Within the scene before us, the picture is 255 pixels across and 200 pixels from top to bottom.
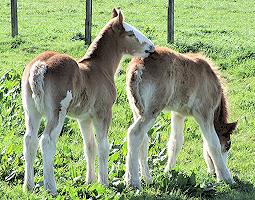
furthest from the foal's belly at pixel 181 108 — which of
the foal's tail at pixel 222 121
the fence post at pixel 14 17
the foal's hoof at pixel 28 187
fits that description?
the fence post at pixel 14 17

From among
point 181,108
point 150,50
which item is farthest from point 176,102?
point 150,50

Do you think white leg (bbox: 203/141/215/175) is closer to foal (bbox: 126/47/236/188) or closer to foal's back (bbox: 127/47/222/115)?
foal (bbox: 126/47/236/188)

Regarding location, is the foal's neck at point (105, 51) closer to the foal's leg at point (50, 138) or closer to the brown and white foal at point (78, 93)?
the brown and white foal at point (78, 93)

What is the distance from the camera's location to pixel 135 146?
670 cm

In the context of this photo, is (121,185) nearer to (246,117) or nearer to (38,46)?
(246,117)

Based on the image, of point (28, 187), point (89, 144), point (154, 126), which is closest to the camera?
point (28, 187)

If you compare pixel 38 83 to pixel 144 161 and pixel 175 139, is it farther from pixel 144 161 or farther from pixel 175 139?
Result: pixel 175 139

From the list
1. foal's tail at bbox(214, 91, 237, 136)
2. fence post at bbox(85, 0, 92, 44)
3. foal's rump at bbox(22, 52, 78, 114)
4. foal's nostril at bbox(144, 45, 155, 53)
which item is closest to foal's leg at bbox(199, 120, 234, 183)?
foal's tail at bbox(214, 91, 237, 136)

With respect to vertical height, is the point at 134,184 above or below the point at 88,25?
above

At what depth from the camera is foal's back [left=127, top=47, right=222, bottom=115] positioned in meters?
6.73

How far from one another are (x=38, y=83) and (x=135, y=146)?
1.39 m

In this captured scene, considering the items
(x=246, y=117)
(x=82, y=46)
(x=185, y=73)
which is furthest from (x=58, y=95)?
(x=82, y=46)

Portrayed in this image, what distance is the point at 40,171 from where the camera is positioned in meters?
6.94

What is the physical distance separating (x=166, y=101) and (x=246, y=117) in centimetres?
350
